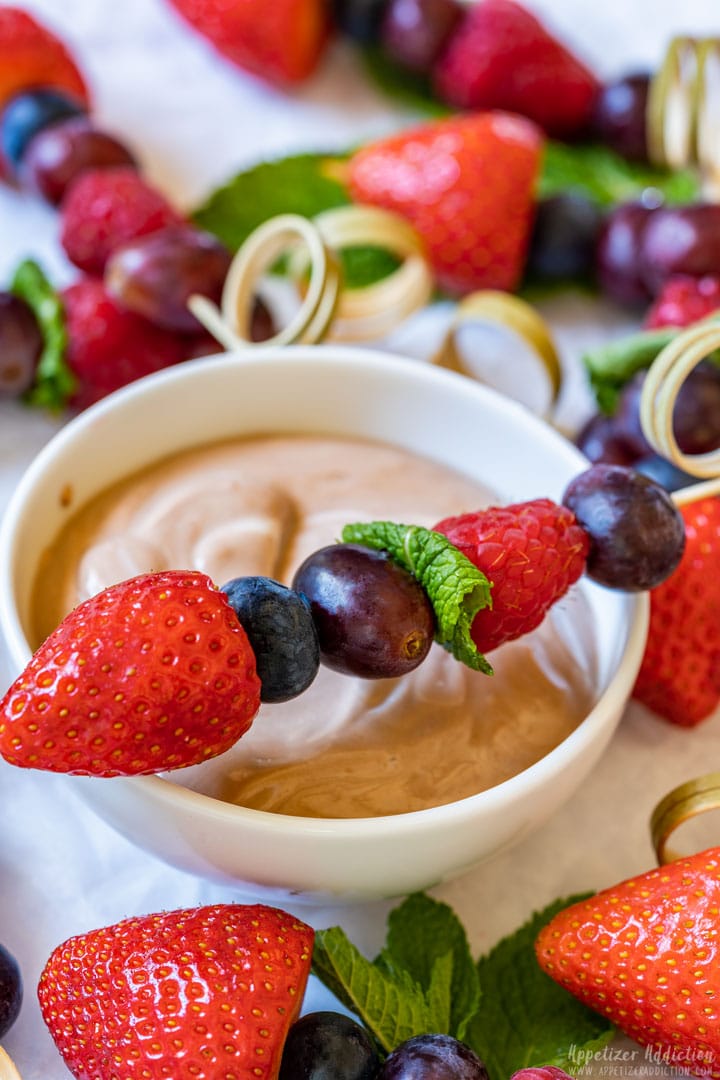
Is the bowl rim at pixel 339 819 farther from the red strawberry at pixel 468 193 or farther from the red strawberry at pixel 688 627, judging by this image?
the red strawberry at pixel 468 193

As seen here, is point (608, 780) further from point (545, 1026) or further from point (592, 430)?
point (592, 430)

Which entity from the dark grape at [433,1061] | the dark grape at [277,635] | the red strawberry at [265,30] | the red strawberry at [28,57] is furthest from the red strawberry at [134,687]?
the red strawberry at [265,30]

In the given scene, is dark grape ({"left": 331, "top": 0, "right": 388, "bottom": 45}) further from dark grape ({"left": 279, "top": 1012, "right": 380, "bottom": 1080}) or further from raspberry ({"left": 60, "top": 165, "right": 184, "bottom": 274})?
dark grape ({"left": 279, "top": 1012, "right": 380, "bottom": 1080})

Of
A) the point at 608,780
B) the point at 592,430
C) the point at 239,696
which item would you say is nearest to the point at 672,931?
the point at 608,780

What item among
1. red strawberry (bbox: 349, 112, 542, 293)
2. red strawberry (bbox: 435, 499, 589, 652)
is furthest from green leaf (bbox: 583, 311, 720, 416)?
red strawberry (bbox: 435, 499, 589, 652)

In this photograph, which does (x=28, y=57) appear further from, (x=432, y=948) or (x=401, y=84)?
(x=432, y=948)

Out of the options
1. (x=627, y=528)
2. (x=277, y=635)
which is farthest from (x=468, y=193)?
(x=277, y=635)
